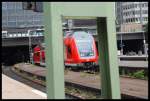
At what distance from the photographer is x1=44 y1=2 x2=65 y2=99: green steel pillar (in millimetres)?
6949

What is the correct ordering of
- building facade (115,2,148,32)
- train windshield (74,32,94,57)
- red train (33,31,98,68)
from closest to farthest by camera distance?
red train (33,31,98,68) < train windshield (74,32,94,57) < building facade (115,2,148,32)

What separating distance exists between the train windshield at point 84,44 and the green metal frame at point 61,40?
25666 mm

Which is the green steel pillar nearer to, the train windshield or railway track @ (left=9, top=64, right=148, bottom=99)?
railway track @ (left=9, top=64, right=148, bottom=99)

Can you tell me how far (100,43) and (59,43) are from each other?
990mm

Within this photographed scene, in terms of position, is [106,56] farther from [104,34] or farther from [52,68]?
[52,68]

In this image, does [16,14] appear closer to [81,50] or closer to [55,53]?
[81,50]

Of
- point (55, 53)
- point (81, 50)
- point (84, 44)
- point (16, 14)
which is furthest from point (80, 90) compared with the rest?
point (16, 14)

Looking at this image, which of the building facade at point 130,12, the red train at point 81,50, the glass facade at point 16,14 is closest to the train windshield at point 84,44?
the red train at point 81,50

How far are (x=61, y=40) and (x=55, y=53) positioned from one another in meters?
0.24

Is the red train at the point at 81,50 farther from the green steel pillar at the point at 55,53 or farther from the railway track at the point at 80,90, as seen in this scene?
the green steel pillar at the point at 55,53

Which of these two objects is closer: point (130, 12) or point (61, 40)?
point (61, 40)

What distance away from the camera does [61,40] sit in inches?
275

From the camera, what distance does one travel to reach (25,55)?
91.2 metres

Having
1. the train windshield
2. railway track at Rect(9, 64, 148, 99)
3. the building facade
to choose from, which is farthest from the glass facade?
the building facade
